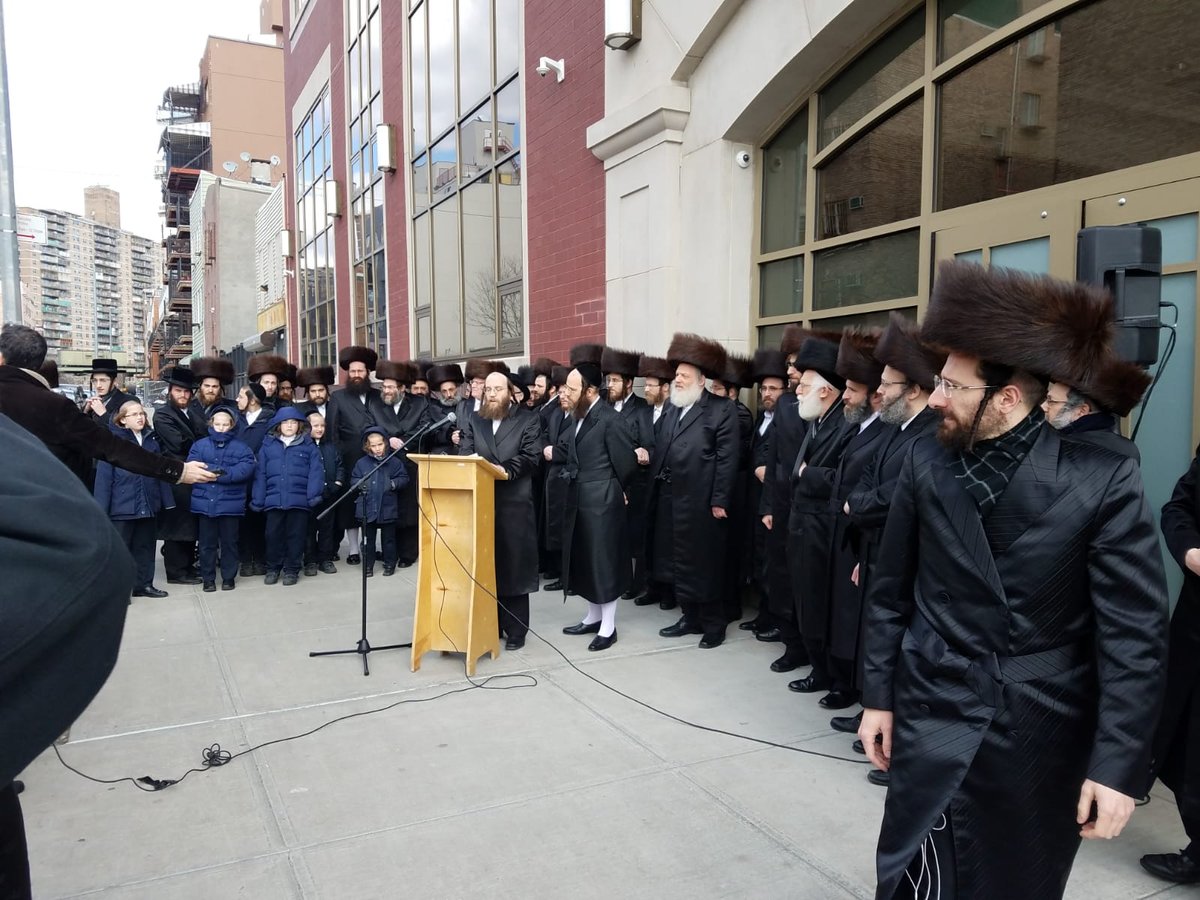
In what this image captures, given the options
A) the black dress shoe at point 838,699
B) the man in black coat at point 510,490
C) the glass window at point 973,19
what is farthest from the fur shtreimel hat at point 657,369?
the black dress shoe at point 838,699

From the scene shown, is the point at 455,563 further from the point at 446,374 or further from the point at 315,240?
the point at 315,240

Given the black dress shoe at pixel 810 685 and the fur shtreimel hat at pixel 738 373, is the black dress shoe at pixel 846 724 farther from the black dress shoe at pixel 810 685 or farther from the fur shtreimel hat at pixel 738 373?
the fur shtreimel hat at pixel 738 373

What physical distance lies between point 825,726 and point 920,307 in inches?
120

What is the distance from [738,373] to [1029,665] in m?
5.15

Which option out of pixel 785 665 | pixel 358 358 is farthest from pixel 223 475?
pixel 785 665

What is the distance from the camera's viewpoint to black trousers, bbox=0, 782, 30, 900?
6.68 ft

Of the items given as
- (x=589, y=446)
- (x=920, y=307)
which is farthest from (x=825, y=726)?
(x=920, y=307)

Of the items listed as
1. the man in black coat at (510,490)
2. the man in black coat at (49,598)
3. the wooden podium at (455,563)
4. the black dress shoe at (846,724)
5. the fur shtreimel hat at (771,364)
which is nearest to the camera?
the man in black coat at (49,598)

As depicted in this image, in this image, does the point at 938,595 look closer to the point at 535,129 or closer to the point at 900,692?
the point at 900,692

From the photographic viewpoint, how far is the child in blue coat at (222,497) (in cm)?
820

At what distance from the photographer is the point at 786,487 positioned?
18.7 feet

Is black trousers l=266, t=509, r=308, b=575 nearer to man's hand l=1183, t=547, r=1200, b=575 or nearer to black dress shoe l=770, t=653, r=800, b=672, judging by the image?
black dress shoe l=770, t=653, r=800, b=672

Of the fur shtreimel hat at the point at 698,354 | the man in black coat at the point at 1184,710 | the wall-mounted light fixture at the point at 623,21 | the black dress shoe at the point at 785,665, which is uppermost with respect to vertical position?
the wall-mounted light fixture at the point at 623,21

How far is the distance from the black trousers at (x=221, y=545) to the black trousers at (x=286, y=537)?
1.09ft
